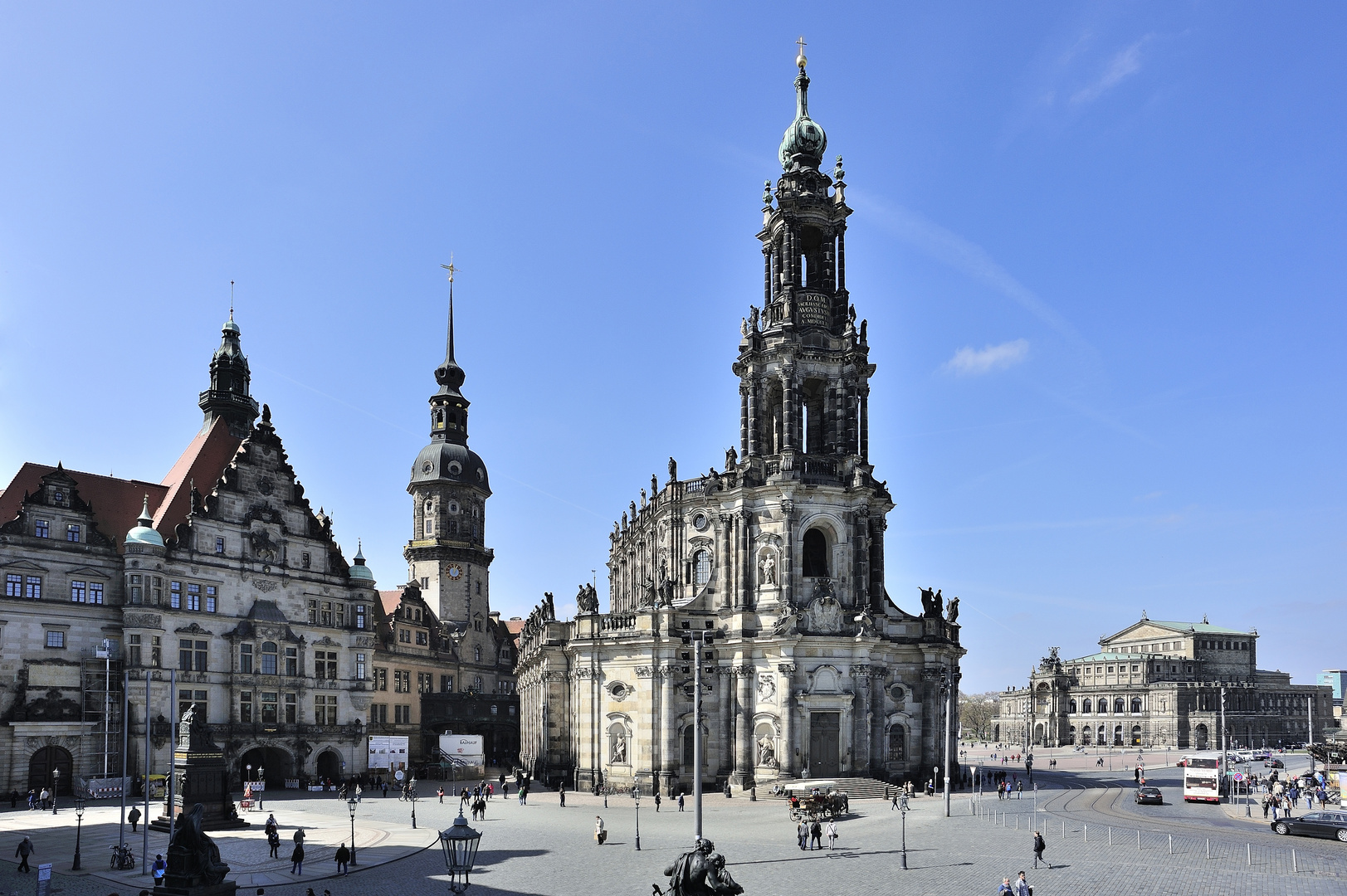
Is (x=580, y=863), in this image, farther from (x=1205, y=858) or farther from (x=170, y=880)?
(x=1205, y=858)

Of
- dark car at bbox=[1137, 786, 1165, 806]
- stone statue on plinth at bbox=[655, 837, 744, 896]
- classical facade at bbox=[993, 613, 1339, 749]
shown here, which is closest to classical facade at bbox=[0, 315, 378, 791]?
stone statue on plinth at bbox=[655, 837, 744, 896]

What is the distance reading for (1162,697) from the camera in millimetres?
168750

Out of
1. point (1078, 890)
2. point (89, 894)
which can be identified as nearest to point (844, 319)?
point (1078, 890)

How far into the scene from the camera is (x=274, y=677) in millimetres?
68125

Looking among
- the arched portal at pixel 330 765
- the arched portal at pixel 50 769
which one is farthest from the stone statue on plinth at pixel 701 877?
the arched portal at pixel 330 765

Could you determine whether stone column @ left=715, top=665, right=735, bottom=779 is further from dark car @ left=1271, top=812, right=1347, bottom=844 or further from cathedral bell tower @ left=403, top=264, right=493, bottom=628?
cathedral bell tower @ left=403, top=264, right=493, bottom=628

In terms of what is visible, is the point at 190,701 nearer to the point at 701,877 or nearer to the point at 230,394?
the point at 230,394

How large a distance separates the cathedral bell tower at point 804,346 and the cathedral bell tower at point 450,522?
42.4m

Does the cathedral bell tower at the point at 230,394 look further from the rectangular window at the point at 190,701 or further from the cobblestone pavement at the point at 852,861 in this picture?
the cobblestone pavement at the point at 852,861

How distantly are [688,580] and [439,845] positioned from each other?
109 feet

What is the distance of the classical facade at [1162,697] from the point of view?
550 feet

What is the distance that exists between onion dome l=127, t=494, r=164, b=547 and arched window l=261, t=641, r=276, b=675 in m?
9.20

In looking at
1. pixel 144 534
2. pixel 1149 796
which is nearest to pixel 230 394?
pixel 144 534

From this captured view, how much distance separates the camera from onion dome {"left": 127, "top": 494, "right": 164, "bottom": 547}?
62.4 m
